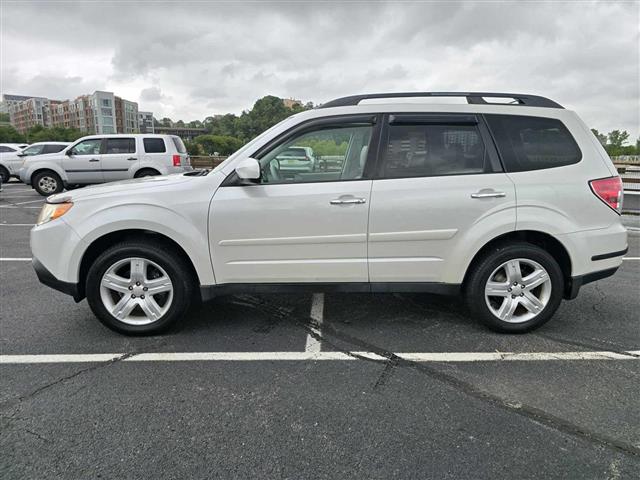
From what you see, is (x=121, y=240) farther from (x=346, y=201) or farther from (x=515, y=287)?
(x=515, y=287)

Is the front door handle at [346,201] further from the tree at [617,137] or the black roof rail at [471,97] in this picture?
the tree at [617,137]

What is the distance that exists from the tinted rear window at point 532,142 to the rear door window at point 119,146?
11.6 m

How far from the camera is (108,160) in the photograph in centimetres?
1258

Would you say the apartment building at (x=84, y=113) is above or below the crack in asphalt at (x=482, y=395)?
above

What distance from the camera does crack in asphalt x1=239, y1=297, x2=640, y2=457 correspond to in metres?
2.26

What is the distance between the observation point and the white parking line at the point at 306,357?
10.3 ft

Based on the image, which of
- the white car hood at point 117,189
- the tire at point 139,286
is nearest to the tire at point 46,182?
the white car hood at point 117,189

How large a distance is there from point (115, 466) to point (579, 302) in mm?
4318

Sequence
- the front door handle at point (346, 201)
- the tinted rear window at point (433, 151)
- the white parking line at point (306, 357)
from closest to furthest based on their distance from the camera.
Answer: the white parking line at point (306, 357)
the front door handle at point (346, 201)
the tinted rear window at point (433, 151)

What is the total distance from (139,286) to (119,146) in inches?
420

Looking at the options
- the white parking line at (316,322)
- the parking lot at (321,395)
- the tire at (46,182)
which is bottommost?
the parking lot at (321,395)

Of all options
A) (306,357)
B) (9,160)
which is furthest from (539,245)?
(9,160)

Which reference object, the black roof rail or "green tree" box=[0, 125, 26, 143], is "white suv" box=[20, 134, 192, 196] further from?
"green tree" box=[0, 125, 26, 143]

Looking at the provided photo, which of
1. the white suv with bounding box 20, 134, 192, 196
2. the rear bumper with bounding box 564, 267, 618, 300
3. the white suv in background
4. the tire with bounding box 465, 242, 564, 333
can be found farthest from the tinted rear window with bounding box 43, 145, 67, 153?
the rear bumper with bounding box 564, 267, 618, 300
